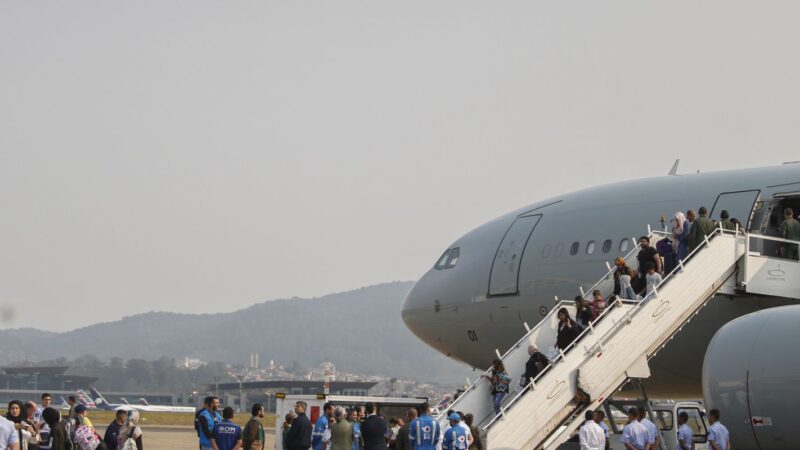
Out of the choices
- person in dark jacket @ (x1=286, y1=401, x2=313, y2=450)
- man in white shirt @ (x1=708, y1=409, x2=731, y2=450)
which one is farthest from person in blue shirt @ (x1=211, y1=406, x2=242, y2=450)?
man in white shirt @ (x1=708, y1=409, x2=731, y2=450)

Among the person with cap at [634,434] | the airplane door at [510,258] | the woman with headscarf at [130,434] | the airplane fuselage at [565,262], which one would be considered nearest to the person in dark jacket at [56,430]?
the woman with headscarf at [130,434]

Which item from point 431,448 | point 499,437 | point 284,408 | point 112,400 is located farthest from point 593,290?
point 112,400

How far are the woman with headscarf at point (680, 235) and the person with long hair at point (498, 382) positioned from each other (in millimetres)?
3871

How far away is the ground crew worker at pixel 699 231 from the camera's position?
20.5 m

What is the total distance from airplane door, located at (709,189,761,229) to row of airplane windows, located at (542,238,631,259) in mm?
1880

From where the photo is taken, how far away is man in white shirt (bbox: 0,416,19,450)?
10.9 metres

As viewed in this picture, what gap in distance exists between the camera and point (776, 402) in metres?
→ 17.1

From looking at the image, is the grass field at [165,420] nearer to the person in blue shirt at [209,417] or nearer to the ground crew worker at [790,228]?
the person in blue shirt at [209,417]

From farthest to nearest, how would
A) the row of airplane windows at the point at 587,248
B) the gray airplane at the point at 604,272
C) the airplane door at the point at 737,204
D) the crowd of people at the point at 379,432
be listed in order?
1. the row of airplane windows at the point at 587,248
2. the airplane door at the point at 737,204
3. the gray airplane at the point at 604,272
4. the crowd of people at the point at 379,432

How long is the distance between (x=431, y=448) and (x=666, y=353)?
7369mm

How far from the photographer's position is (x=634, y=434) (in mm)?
17359

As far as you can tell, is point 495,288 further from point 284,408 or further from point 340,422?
point 340,422

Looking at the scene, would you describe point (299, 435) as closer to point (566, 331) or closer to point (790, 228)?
point (566, 331)

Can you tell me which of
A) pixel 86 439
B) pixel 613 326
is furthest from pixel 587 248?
pixel 86 439
